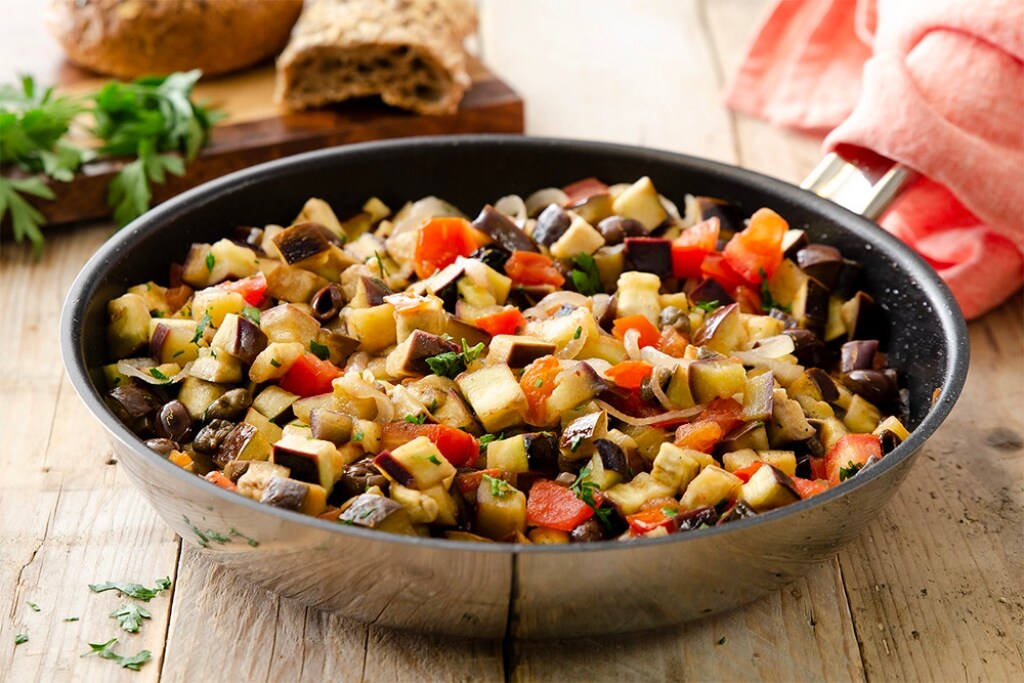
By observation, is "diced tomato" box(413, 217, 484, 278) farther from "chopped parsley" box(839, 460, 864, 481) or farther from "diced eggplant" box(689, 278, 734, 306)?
"chopped parsley" box(839, 460, 864, 481)

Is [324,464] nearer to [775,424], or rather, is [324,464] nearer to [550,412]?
[550,412]

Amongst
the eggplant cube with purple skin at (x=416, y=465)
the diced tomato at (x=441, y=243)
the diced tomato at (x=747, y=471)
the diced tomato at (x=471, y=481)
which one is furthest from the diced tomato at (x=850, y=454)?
the diced tomato at (x=441, y=243)

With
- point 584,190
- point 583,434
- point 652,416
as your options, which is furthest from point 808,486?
point 584,190

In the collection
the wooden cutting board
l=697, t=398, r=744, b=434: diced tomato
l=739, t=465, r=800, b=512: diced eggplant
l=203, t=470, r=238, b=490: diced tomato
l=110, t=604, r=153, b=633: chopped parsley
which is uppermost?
l=739, t=465, r=800, b=512: diced eggplant

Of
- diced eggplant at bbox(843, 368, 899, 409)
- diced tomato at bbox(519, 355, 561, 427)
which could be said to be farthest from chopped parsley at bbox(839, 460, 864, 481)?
diced tomato at bbox(519, 355, 561, 427)

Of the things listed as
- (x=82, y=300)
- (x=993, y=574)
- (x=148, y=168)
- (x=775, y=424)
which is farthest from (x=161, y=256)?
(x=993, y=574)

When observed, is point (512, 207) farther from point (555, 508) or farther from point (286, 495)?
point (286, 495)
